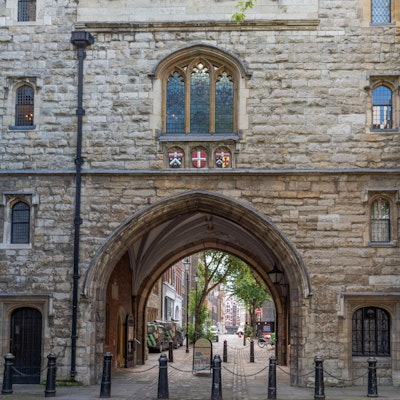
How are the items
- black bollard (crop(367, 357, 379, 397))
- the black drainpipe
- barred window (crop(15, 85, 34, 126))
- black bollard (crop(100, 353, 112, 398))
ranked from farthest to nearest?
barred window (crop(15, 85, 34, 126)), the black drainpipe, black bollard (crop(367, 357, 379, 397)), black bollard (crop(100, 353, 112, 398))

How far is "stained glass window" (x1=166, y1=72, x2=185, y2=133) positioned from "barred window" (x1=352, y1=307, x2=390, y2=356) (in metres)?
6.10

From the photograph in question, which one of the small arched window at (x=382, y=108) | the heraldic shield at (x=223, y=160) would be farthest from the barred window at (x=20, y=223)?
the small arched window at (x=382, y=108)

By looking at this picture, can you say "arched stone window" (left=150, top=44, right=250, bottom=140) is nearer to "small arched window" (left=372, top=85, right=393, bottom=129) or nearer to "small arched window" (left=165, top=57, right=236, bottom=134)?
"small arched window" (left=165, top=57, right=236, bottom=134)

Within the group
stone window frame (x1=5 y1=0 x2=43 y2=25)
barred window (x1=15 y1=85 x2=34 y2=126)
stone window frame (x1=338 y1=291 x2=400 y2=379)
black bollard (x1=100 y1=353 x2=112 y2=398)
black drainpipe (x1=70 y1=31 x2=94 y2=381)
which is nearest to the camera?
black bollard (x1=100 y1=353 x2=112 y2=398)

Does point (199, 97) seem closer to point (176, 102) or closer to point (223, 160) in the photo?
point (176, 102)

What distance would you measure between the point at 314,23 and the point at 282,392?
8.48m

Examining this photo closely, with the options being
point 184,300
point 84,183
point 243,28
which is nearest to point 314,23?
point 243,28

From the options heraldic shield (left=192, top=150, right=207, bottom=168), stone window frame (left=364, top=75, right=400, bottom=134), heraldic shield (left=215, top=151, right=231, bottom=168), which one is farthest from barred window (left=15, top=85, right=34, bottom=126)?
stone window frame (left=364, top=75, right=400, bottom=134)

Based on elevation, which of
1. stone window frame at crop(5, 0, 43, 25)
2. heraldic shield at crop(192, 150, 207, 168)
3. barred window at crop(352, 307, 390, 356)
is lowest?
barred window at crop(352, 307, 390, 356)

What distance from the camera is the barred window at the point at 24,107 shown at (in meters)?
18.6

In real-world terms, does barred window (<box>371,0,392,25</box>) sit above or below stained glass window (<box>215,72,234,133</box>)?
above

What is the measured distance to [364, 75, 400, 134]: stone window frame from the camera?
17.9 metres

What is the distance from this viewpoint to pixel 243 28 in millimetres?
18312

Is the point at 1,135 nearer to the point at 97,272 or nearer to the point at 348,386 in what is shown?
the point at 97,272
